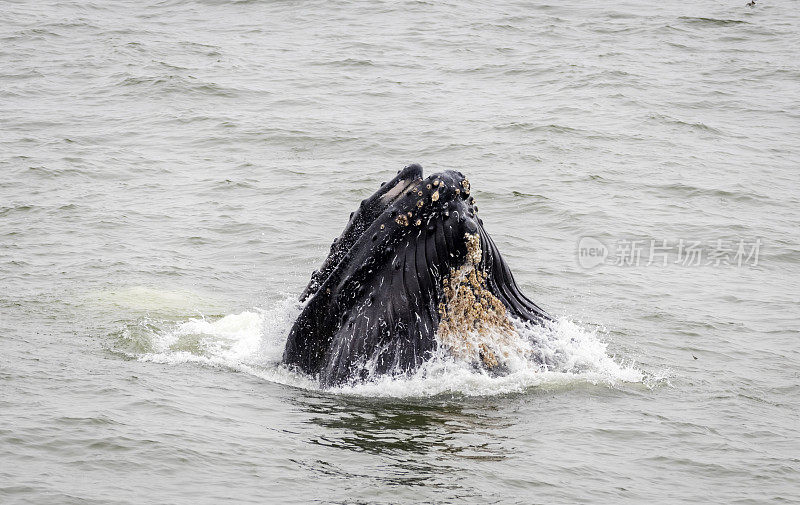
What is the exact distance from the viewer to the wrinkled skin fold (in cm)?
695

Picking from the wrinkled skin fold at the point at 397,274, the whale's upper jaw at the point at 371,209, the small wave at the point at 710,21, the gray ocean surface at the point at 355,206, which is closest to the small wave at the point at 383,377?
the gray ocean surface at the point at 355,206

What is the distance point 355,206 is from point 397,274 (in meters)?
7.55

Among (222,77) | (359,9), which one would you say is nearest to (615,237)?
(222,77)

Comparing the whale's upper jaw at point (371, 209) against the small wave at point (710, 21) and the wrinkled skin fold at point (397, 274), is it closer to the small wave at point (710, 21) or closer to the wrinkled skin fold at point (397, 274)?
the wrinkled skin fold at point (397, 274)

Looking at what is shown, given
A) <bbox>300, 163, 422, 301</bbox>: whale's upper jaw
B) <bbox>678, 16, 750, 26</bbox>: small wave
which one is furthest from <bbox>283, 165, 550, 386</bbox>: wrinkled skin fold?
<bbox>678, 16, 750, 26</bbox>: small wave

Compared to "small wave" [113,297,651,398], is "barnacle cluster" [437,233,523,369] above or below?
above

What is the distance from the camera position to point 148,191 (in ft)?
49.8

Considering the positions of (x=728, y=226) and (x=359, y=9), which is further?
(x=359, y=9)

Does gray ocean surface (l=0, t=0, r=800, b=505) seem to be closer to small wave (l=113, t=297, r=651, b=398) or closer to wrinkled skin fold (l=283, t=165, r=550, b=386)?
small wave (l=113, t=297, r=651, b=398)

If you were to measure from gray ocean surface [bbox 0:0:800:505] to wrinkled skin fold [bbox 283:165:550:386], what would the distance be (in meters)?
0.25

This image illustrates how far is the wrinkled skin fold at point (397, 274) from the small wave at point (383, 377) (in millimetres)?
199

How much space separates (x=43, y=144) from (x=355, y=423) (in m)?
11.8

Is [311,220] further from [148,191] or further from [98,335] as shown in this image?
[98,335]

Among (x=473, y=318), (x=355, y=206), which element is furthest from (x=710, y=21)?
(x=473, y=318)
